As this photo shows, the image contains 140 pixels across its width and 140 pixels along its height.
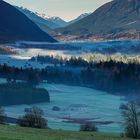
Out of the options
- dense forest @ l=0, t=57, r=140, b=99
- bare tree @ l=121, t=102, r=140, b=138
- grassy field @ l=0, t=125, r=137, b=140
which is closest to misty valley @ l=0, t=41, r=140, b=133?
dense forest @ l=0, t=57, r=140, b=99

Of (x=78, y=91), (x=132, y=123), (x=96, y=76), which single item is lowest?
(x=132, y=123)

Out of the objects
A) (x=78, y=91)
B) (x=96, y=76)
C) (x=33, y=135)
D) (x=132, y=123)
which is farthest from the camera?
(x=96, y=76)

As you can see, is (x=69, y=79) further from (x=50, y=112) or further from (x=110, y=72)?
(x=50, y=112)

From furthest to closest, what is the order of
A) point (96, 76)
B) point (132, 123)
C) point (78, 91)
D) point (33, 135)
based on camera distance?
point (96, 76)
point (78, 91)
point (132, 123)
point (33, 135)

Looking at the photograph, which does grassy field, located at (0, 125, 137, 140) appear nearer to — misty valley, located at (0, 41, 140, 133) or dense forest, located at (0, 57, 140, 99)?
misty valley, located at (0, 41, 140, 133)

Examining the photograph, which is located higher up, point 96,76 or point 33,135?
point 96,76

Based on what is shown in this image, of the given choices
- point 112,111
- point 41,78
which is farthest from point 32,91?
point 41,78

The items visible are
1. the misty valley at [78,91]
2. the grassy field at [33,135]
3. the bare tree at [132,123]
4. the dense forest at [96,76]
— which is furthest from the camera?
the dense forest at [96,76]

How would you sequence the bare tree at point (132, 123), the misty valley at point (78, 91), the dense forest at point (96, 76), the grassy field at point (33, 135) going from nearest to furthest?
1. the grassy field at point (33, 135)
2. the bare tree at point (132, 123)
3. the misty valley at point (78, 91)
4. the dense forest at point (96, 76)

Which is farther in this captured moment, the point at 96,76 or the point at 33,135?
the point at 96,76

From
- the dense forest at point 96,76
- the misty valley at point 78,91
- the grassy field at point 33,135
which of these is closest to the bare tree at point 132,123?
the grassy field at point 33,135

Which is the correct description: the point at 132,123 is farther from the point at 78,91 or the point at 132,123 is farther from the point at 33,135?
the point at 78,91

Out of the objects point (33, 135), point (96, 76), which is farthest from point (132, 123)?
point (96, 76)

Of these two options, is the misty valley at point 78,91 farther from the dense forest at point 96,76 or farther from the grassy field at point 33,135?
the grassy field at point 33,135
